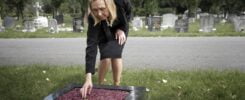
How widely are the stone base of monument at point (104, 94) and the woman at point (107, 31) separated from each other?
17 cm

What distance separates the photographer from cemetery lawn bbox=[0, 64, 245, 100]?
14.3ft

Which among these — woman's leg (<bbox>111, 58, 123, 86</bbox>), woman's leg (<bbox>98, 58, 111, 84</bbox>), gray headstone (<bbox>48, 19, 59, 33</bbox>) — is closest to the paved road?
woman's leg (<bbox>98, 58, 111, 84</bbox>)

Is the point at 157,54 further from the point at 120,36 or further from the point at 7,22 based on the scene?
the point at 7,22

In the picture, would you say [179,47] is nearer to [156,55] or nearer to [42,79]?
[156,55]

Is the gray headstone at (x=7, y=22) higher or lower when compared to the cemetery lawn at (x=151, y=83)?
higher

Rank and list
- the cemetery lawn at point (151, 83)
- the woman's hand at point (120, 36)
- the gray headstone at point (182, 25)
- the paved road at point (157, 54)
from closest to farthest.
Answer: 1. the woman's hand at point (120, 36)
2. the cemetery lawn at point (151, 83)
3. the paved road at point (157, 54)
4. the gray headstone at point (182, 25)

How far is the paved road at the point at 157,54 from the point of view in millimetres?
7617

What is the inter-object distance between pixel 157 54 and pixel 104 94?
6.72m

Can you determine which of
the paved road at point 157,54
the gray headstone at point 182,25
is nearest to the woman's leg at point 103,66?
the paved road at point 157,54

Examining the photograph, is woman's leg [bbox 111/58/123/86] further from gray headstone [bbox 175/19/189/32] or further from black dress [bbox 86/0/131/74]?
gray headstone [bbox 175/19/189/32]

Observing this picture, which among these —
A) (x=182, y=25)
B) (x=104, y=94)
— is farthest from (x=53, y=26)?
(x=104, y=94)

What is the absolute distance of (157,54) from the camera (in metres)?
9.18

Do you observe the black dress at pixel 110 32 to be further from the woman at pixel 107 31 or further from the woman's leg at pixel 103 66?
the woman's leg at pixel 103 66

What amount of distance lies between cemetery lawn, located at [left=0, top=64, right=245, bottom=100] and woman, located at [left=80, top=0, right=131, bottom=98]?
3.09ft
